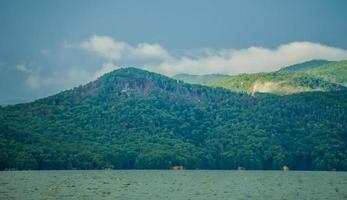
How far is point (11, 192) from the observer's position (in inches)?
4242

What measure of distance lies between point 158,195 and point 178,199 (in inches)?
364

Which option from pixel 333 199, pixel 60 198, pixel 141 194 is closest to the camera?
pixel 60 198

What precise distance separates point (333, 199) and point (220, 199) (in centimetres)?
2123

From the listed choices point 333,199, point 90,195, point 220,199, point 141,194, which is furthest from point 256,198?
point 90,195

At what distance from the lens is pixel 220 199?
104875 millimetres

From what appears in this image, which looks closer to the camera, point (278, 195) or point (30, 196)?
point (30, 196)

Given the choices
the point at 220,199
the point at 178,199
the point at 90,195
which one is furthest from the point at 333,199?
the point at 90,195

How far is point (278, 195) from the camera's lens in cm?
11438

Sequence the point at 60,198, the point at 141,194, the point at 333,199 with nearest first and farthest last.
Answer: the point at 60,198
the point at 333,199
the point at 141,194

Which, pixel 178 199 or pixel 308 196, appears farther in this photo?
pixel 308 196

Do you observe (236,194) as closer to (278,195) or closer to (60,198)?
(278,195)

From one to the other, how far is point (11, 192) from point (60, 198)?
14136mm

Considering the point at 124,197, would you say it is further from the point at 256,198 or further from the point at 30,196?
the point at 256,198

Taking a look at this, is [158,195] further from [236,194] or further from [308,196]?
[308,196]
